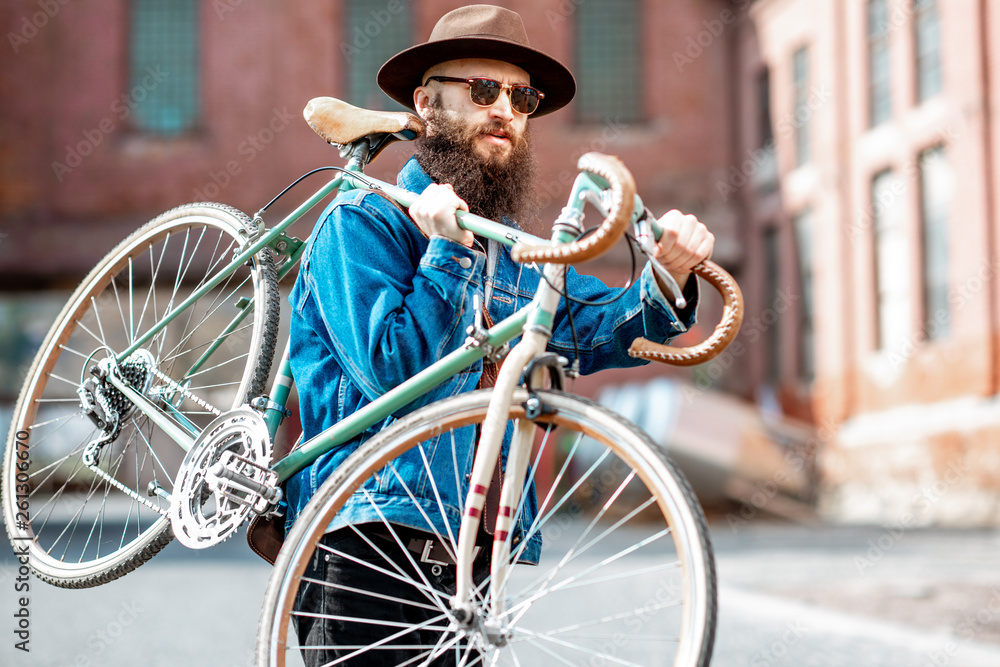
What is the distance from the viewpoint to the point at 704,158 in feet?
80.3

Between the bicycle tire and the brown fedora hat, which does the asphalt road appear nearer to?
the bicycle tire

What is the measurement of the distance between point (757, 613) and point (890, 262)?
40.9ft

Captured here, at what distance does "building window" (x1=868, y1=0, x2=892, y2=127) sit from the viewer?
62.7 feet

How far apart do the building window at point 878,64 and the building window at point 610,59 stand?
234 inches

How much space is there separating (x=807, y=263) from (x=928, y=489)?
227 inches

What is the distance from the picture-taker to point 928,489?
1681 centimetres

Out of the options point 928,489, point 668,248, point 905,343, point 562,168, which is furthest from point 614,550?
point 562,168

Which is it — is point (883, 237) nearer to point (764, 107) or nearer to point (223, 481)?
point (764, 107)

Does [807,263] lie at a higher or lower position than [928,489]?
higher

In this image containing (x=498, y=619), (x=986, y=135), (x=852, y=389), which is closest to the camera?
(x=498, y=619)

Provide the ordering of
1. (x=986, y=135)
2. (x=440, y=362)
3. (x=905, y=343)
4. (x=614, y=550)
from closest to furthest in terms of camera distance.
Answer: (x=440, y=362)
(x=614, y=550)
(x=986, y=135)
(x=905, y=343)

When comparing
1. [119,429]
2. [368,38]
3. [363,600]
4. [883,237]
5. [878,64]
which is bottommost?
[363,600]

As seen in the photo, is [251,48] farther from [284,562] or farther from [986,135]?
[284,562]

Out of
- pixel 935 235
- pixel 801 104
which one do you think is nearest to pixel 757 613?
pixel 935 235
